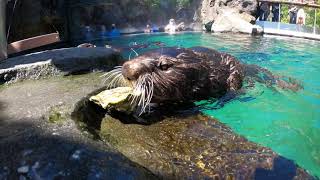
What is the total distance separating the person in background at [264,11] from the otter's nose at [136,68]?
53.7ft

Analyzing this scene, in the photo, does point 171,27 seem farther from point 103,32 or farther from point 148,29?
point 103,32

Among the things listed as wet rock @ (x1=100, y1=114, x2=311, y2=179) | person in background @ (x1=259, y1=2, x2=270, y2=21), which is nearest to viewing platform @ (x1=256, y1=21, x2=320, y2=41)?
person in background @ (x1=259, y1=2, x2=270, y2=21)

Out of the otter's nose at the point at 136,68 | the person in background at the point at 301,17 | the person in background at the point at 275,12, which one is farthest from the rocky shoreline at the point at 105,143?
the person in background at the point at 275,12

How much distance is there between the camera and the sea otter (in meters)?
3.78

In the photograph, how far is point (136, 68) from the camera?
3.78 m

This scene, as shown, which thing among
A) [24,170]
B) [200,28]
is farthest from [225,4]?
[24,170]

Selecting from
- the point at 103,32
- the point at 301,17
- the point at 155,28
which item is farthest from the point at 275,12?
the point at 103,32

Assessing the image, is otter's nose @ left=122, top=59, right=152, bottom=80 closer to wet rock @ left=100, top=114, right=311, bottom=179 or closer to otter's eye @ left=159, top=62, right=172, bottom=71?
otter's eye @ left=159, top=62, right=172, bottom=71

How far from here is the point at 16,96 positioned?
3.56 meters

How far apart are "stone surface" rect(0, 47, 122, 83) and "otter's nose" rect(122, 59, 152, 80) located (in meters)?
0.90

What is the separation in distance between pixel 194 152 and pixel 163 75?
3.80 feet

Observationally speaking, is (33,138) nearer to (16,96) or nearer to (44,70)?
(16,96)

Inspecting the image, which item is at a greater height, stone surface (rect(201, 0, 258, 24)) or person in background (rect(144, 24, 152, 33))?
stone surface (rect(201, 0, 258, 24))

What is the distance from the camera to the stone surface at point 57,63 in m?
4.22
